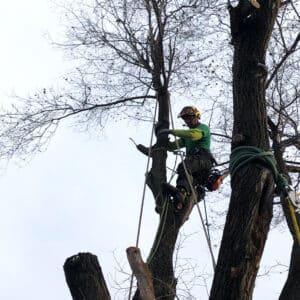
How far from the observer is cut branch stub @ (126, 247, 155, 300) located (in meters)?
3.82

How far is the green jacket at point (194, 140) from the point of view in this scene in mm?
6164

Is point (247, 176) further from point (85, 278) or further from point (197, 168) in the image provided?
point (197, 168)

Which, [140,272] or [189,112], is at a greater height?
[189,112]

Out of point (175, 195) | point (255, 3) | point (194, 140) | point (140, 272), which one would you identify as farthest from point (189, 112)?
point (140, 272)

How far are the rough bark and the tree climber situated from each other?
2.05m

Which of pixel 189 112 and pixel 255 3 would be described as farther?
pixel 189 112

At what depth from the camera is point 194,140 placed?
20.9 ft

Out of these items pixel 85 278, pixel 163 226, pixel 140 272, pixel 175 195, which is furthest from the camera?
pixel 175 195

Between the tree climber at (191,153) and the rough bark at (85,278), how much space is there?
2.05 m

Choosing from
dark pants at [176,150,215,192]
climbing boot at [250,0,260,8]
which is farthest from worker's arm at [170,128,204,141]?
climbing boot at [250,0,260,8]

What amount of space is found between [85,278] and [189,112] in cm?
320

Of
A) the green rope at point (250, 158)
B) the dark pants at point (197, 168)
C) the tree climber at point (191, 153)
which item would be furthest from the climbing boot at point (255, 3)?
the dark pants at point (197, 168)

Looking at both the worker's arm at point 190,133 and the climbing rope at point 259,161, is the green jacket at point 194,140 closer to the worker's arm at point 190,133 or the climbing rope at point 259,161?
the worker's arm at point 190,133

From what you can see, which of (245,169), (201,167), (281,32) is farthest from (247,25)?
(281,32)
